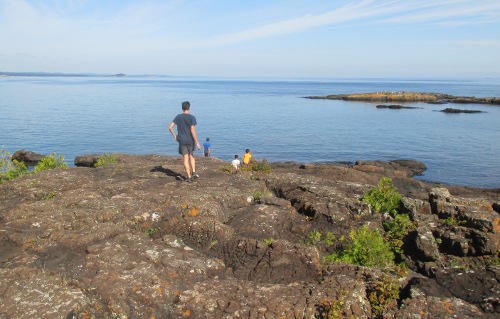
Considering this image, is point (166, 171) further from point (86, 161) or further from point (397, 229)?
point (86, 161)

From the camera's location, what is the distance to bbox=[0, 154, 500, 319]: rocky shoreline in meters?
6.69

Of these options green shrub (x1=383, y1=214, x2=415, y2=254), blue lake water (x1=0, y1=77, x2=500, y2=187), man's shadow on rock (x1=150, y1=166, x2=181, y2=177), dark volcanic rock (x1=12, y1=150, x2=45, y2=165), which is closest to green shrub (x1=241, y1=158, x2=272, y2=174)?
man's shadow on rock (x1=150, y1=166, x2=181, y2=177)

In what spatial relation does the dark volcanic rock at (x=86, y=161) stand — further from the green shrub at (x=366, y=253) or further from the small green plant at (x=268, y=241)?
the green shrub at (x=366, y=253)

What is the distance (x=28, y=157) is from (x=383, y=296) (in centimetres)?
4187

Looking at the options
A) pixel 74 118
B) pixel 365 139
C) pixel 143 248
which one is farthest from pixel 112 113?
pixel 143 248

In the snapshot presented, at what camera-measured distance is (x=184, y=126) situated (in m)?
13.2

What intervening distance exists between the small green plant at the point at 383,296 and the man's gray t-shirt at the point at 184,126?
26.2 ft

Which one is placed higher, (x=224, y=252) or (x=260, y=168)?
(x=260, y=168)

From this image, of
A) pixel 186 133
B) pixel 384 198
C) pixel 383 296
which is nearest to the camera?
pixel 383 296

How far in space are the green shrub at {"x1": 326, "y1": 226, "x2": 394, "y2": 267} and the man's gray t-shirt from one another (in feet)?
21.0

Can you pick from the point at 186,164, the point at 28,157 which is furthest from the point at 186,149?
the point at 28,157

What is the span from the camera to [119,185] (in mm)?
12602

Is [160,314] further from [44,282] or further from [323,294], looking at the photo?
[323,294]

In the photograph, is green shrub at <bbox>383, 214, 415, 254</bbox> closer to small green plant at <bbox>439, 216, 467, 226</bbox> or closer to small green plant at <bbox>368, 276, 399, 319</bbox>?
small green plant at <bbox>439, 216, 467, 226</bbox>
